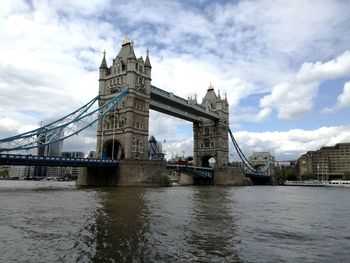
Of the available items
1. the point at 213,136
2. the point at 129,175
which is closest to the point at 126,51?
the point at 129,175

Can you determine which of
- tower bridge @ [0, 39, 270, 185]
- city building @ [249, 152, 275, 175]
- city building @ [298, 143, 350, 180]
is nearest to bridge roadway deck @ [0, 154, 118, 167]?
tower bridge @ [0, 39, 270, 185]

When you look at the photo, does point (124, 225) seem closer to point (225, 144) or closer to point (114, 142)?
point (114, 142)

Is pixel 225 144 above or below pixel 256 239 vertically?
above

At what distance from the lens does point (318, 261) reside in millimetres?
11008

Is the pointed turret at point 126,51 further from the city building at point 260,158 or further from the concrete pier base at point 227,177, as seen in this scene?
the city building at point 260,158

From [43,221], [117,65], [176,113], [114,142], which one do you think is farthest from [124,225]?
[176,113]

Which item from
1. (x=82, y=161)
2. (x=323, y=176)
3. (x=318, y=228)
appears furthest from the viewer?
(x=323, y=176)

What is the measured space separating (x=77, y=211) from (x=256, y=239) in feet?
41.6

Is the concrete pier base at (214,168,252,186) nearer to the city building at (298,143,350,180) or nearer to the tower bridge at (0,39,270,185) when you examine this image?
the tower bridge at (0,39,270,185)

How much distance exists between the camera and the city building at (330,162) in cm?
18500

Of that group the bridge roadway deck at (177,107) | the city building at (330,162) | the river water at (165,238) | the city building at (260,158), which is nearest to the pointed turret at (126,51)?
the bridge roadway deck at (177,107)

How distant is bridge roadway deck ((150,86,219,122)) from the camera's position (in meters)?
79.4

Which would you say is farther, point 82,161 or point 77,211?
point 82,161

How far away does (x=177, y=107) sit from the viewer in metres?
88.7
